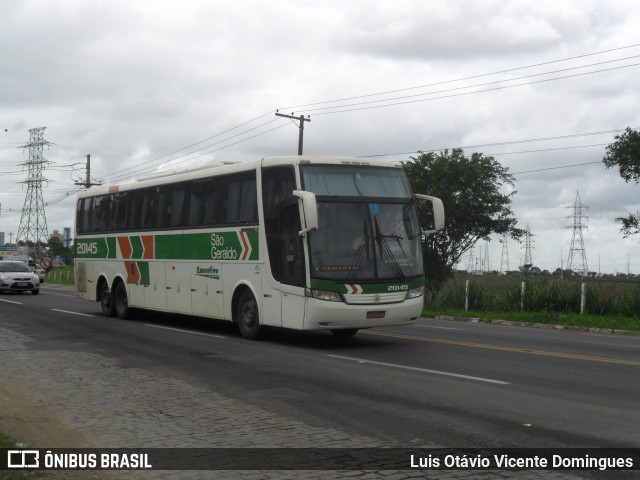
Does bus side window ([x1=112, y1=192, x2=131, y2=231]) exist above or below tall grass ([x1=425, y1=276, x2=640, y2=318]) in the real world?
above

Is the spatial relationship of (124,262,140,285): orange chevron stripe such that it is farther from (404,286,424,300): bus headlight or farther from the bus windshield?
(404,286,424,300): bus headlight

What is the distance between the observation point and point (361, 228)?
14.5 metres

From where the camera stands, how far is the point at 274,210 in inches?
598

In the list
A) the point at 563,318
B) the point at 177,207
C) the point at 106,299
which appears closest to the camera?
the point at 177,207

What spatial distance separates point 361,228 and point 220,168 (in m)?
4.21

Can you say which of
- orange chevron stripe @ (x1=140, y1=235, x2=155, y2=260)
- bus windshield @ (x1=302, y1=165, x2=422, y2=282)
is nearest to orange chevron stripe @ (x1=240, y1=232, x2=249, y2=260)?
bus windshield @ (x1=302, y1=165, x2=422, y2=282)

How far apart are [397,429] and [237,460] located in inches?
70.6

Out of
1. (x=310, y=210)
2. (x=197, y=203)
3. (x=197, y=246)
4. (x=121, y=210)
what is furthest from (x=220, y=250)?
(x=121, y=210)

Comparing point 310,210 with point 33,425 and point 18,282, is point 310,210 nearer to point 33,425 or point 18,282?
point 33,425

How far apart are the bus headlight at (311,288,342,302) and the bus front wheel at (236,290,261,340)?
6.77ft

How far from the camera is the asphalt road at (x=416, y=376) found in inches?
313

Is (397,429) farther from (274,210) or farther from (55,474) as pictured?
(274,210)

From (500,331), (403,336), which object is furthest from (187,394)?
(500,331)

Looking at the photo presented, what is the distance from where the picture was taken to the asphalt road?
7.95 meters
